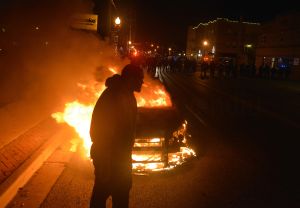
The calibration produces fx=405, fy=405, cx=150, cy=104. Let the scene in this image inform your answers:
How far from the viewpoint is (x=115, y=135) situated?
376 centimetres

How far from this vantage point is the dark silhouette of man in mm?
3770

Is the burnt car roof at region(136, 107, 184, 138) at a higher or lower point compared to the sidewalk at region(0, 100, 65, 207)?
higher

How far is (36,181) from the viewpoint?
5.68 m

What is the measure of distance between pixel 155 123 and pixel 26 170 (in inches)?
82.6

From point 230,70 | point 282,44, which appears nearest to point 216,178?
point 230,70

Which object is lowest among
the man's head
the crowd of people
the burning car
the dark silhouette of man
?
the crowd of people

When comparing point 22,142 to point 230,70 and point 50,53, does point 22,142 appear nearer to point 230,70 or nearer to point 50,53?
point 50,53

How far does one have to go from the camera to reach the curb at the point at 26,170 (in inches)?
201

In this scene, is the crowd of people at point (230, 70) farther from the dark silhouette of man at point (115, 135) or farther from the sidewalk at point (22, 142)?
the dark silhouette of man at point (115, 135)

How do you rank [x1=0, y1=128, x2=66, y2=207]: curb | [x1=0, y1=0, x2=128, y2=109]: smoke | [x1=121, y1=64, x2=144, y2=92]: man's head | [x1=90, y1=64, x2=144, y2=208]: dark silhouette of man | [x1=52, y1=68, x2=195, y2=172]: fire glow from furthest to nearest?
1. [x1=0, y1=0, x2=128, y2=109]: smoke
2. [x1=52, y1=68, x2=195, y2=172]: fire glow
3. [x1=0, y1=128, x2=66, y2=207]: curb
4. [x1=121, y1=64, x2=144, y2=92]: man's head
5. [x1=90, y1=64, x2=144, y2=208]: dark silhouette of man

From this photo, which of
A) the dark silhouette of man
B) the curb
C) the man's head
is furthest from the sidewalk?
the man's head

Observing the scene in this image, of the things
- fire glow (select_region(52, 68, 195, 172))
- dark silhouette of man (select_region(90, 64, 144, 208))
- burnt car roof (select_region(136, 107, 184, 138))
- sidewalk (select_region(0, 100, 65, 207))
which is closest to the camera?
dark silhouette of man (select_region(90, 64, 144, 208))

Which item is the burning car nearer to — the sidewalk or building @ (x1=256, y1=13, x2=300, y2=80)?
the sidewalk

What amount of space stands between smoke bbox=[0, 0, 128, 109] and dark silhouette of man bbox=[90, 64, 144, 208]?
5560mm
